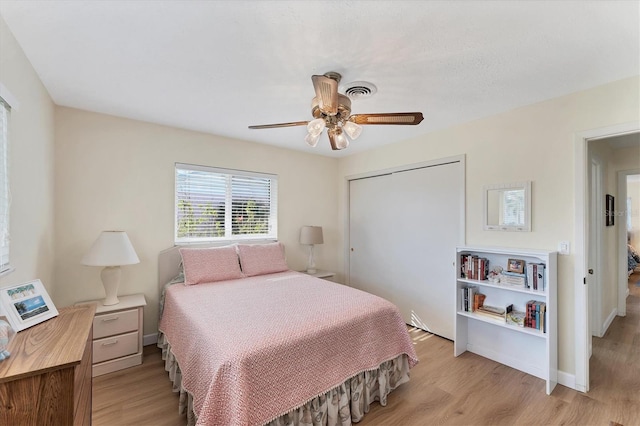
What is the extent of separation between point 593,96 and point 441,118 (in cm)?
115

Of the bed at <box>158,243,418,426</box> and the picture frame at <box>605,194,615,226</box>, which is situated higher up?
the picture frame at <box>605,194,615,226</box>

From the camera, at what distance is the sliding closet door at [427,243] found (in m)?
3.20

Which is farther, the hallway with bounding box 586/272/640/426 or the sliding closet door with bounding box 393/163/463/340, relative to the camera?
the sliding closet door with bounding box 393/163/463/340

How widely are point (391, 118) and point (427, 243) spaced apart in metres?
2.04

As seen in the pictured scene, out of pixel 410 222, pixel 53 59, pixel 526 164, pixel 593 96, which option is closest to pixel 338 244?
pixel 410 222

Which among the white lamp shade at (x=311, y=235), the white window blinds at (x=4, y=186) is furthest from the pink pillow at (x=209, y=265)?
the white window blinds at (x=4, y=186)

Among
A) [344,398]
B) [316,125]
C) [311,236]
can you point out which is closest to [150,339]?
[311,236]

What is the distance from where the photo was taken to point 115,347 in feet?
8.30

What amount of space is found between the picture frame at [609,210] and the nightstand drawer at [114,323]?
542 cm

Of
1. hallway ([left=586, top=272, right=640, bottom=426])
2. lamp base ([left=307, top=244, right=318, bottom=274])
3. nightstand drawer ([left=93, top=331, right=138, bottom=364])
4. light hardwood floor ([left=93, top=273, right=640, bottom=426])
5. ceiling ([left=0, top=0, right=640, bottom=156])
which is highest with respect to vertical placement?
ceiling ([left=0, top=0, right=640, bottom=156])

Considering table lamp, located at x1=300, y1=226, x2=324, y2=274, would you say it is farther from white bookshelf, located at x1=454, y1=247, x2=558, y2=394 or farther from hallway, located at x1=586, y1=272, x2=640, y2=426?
hallway, located at x1=586, y1=272, x2=640, y2=426

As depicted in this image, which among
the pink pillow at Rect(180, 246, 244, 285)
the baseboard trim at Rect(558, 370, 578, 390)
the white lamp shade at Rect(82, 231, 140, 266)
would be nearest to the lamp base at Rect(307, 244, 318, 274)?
the pink pillow at Rect(180, 246, 244, 285)

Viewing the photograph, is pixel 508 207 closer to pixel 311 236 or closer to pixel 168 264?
pixel 311 236

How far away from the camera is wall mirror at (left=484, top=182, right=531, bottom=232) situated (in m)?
2.60
